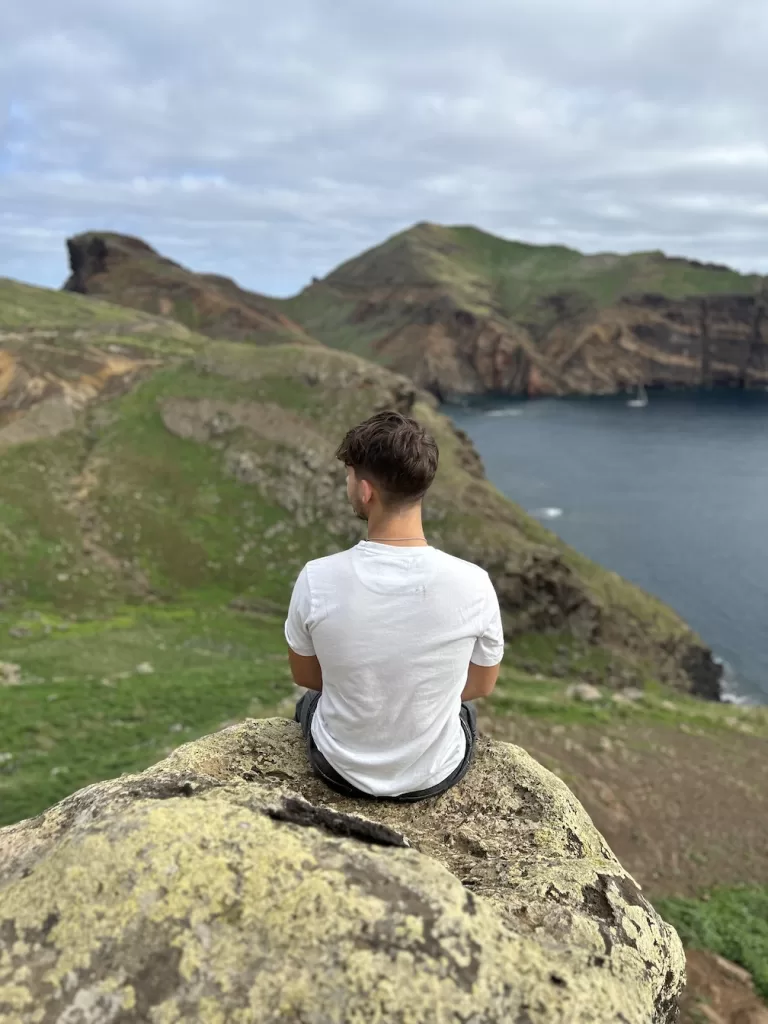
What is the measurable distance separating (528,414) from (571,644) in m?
131

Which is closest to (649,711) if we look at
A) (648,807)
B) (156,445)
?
(648,807)

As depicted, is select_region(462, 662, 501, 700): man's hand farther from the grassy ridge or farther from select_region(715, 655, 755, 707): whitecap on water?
select_region(715, 655, 755, 707): whitecap on water

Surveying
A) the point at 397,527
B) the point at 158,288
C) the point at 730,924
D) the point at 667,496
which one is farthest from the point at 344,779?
the point at 158,288

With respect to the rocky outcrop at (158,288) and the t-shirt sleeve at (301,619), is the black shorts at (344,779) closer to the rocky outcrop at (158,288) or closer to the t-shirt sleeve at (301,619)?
the t-shirt sleeve at (301,619)

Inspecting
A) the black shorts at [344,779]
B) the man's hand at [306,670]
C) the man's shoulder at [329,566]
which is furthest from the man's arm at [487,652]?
the man's hand at [306,670]

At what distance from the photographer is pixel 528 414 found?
171 meters

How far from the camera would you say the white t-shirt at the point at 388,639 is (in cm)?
487

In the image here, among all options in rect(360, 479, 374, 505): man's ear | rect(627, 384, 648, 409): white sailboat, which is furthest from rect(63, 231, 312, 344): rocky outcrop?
rect(360, 479, 374, 505): man's ear

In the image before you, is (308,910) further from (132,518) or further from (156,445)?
(156,445)

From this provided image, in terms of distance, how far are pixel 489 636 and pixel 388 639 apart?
890 mm

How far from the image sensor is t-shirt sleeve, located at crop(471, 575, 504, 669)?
5133 millimetres

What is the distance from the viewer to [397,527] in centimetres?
498

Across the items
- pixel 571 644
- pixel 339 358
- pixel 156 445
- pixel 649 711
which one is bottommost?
pixel 571 644

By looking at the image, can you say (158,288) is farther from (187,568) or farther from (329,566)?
(329,566)
